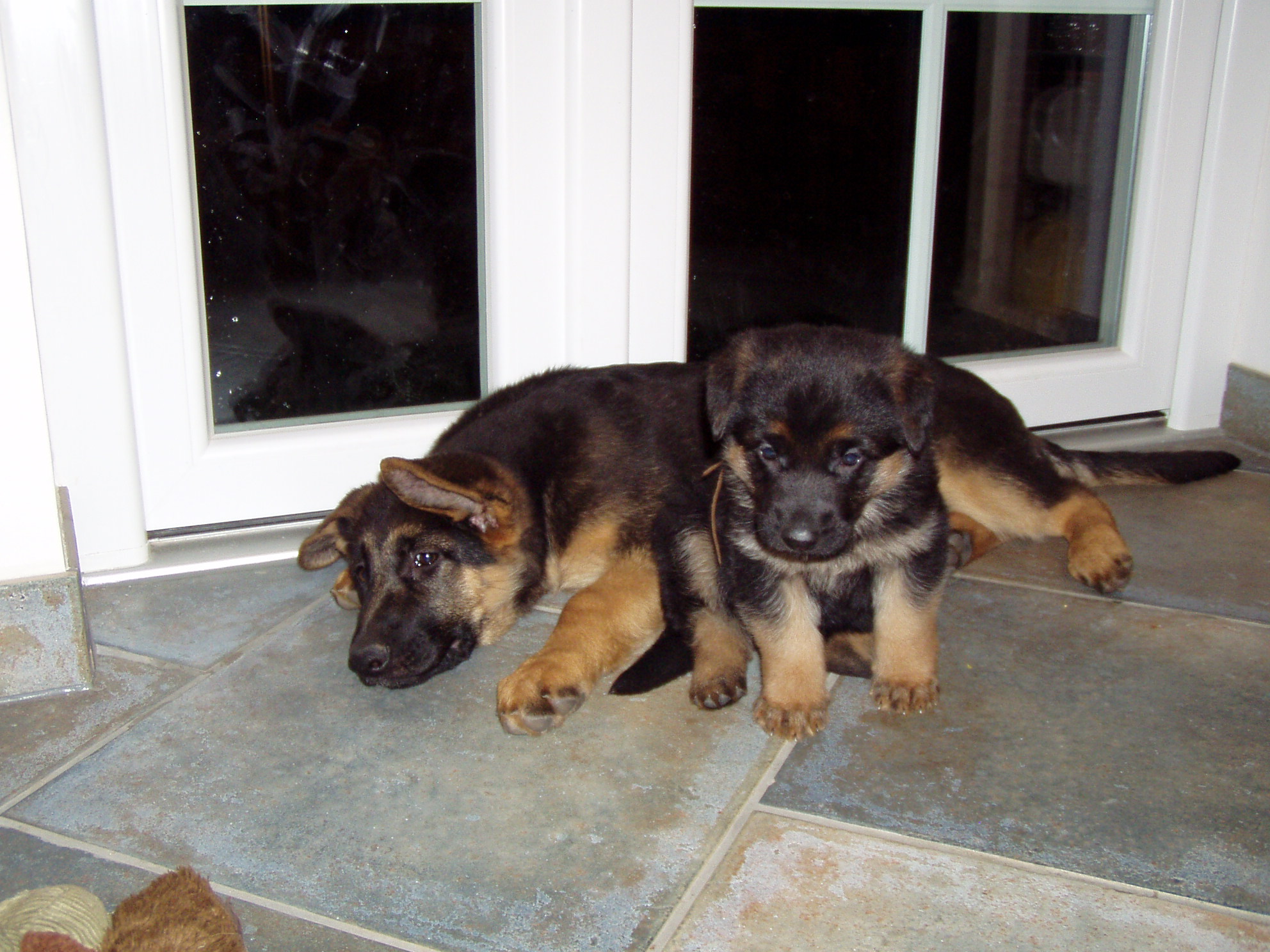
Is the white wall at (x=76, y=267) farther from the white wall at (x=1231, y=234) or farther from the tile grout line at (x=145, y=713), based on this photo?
the white wall at (x=1231, y=234)

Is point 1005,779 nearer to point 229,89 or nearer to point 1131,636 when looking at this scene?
point 1131,636

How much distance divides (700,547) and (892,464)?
0.64 metres

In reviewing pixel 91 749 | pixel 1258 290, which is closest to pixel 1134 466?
pixel 1258 290

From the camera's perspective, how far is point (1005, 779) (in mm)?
2346

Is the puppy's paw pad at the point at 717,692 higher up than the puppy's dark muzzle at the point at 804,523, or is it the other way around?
the puppy's dark muzzle at the point at 804,523

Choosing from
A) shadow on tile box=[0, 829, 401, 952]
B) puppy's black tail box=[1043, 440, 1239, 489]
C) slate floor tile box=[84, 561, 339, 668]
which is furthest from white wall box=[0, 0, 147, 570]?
puppy's black tail box=[1043, 440, 1239, 489]

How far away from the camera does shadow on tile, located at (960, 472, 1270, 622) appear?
3139 mm

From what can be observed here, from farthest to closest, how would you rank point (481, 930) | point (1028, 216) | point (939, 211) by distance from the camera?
1. point (1028, 216)
2. point (939, 211)
3. point (481, 930)

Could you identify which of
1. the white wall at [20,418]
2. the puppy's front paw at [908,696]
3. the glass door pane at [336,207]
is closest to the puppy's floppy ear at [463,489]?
the white wall at [20,418]

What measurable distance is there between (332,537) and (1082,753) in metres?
1.93

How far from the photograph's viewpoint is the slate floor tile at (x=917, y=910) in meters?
1.90

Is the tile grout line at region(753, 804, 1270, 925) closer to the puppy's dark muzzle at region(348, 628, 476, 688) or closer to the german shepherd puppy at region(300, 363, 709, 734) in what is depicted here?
the german shepherd puppy at region(300, 363, 709, 734)

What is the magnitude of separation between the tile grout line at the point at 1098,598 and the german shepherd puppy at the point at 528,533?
87 centimetres

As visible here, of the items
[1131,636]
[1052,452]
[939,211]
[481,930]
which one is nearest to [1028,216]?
[939,211]
